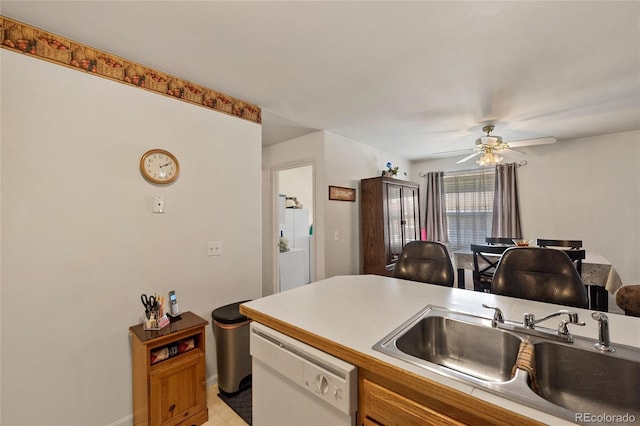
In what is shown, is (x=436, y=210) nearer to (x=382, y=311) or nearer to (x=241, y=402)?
(x=382, y=311)

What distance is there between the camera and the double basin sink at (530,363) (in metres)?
0.73

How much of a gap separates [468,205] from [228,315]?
4.27 m

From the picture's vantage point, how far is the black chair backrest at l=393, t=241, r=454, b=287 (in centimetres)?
195

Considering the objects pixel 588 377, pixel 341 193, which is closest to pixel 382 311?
pixel 588 377

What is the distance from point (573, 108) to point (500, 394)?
3214mm

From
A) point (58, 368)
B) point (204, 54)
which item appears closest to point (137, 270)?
point (58, 368)

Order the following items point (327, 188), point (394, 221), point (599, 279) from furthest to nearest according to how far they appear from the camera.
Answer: point (394, 221) < point (327, 188) < point (599, 279)

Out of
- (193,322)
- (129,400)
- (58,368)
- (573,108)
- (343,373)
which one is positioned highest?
(573,108)

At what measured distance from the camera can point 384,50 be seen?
1.71m

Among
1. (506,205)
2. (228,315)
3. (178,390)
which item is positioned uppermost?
(506,205)

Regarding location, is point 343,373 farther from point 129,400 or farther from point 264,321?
point 129,400

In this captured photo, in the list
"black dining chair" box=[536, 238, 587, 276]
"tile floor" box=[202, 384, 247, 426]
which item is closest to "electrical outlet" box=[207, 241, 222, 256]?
"tile floor" box=[202, 384, 247, 426]

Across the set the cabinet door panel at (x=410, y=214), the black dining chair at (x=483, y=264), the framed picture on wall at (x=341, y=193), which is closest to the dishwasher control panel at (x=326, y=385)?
the framed picture on wall at (x=341, y=193)

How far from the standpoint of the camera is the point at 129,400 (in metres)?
1.78
